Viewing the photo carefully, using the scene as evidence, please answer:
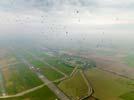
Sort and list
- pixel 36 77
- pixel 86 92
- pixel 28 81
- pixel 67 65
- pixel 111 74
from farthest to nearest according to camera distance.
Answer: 1. pixel 67 65
2. pixel 111 74
3. pixel 36 77
4. pixel 28 81
5. pixel 86 92

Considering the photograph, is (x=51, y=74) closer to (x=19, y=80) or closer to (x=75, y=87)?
(x=19, y=80)

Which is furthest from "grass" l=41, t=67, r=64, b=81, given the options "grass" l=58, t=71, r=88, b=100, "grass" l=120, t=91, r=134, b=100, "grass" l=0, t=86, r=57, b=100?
"grass" l=120, t=91, r=134, b=100

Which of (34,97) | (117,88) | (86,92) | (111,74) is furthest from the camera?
(111,74)

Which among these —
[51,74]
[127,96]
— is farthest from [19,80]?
[127,96]

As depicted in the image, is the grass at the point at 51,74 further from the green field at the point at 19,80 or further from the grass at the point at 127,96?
the grass at the point at 127,96

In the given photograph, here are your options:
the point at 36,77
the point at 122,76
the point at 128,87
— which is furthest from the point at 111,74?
the point at 36,77

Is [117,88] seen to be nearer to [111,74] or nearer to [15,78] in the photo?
[111,74]
